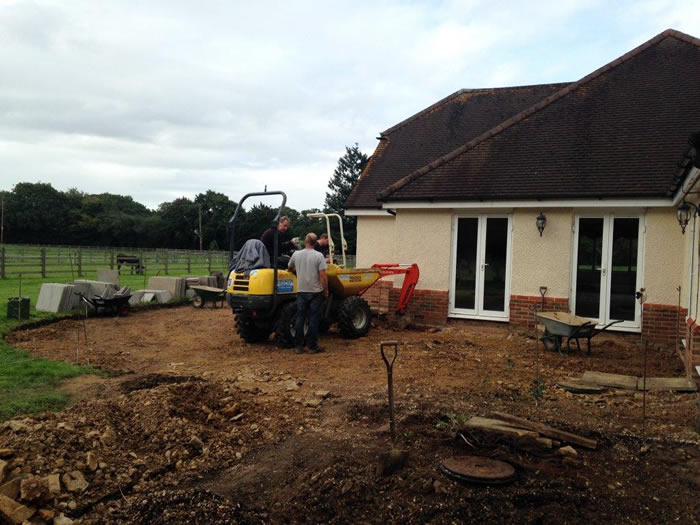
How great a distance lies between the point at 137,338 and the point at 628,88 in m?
11.8

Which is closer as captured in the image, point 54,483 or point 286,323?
point 54,483

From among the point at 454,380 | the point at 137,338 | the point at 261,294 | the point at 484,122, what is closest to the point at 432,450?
the point at 454,380

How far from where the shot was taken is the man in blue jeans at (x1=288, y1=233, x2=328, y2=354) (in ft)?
30.2

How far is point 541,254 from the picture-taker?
11.4 metres

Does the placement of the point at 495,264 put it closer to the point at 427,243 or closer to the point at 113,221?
the point at 427,243

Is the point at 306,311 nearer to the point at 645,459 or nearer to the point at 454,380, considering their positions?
the point at 454,380

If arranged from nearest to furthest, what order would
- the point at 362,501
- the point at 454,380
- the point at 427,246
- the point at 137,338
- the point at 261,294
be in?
the point at 362,501
the point at 454,380
the point at 261,294
the point at 137,338
the point at 427,246

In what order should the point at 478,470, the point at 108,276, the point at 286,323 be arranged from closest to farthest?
the point at 478,470 → the point at 286,323 → the point at 108,276

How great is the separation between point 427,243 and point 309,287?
414 cm

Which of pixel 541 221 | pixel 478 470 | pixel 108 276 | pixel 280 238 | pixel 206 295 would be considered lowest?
pixel 478 470

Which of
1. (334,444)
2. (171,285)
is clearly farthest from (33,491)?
(171,285)

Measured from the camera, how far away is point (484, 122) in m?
16.8

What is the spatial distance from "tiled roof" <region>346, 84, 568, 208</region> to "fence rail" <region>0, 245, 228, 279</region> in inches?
363

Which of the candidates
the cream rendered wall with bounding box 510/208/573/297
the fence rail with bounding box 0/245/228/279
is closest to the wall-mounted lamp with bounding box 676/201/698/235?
the cream rendered wall with bounding box 510/208/573/297
